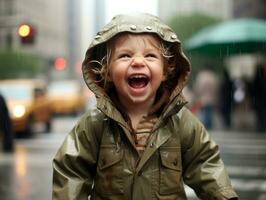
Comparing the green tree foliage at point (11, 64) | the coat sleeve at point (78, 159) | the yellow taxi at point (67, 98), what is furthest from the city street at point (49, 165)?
the yellow taxi at point (67, 98)

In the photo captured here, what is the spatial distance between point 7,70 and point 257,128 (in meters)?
10.5

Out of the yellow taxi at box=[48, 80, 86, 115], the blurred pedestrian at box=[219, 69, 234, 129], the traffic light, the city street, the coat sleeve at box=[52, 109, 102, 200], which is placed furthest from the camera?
the yellow taxi at box=[48, 80, 86, 115]

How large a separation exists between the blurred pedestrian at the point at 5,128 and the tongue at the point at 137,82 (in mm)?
6927

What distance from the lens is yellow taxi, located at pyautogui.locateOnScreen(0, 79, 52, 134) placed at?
14.2m

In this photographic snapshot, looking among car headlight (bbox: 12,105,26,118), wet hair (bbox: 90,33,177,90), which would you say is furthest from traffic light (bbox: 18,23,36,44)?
wet hair (bbox: 90,33,177,90)

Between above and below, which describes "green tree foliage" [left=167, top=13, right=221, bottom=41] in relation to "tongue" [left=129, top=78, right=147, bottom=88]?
below

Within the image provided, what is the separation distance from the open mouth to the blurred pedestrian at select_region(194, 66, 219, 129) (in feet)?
40.7

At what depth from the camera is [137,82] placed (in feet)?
7.95

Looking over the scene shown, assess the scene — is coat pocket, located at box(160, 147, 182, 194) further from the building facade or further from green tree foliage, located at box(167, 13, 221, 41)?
the building facade

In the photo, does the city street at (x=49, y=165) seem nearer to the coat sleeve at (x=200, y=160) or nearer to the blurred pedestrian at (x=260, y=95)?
the blurred pedestrian at (x=260, y=95)

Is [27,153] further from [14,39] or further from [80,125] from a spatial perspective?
[14,39]

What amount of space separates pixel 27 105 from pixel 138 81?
501 inches

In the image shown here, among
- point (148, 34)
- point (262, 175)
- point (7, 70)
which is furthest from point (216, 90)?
point (148, 34)

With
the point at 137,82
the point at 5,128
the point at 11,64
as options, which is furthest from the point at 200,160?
the point at 11,64
